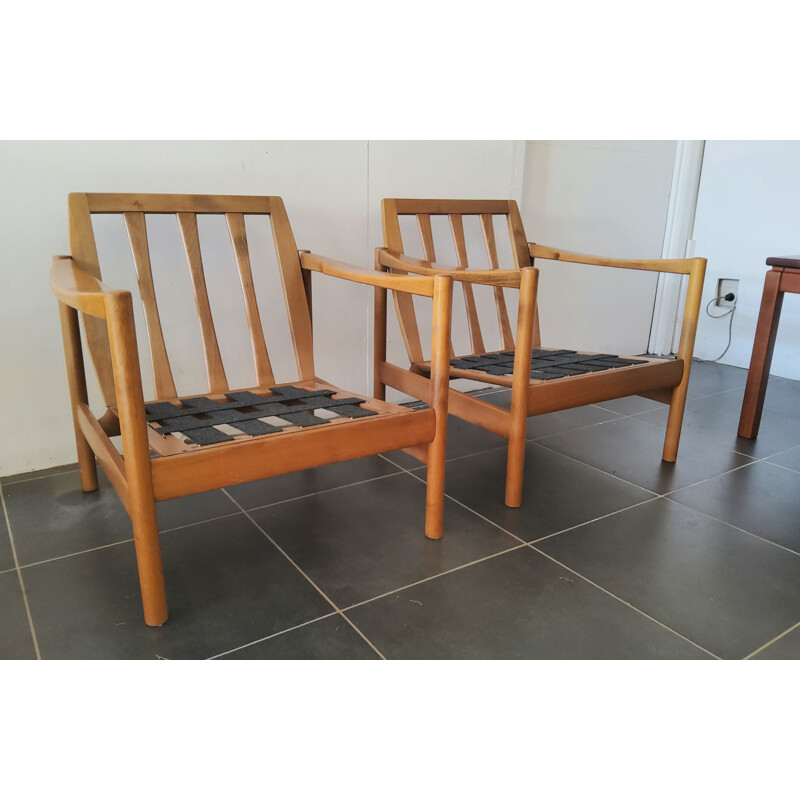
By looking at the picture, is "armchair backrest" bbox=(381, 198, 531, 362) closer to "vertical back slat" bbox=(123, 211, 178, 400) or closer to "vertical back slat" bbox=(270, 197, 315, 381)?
"vertical back slat" bbox=(270, 197, 315, 381)

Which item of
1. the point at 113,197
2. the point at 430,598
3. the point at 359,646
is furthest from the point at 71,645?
the point at 113,197

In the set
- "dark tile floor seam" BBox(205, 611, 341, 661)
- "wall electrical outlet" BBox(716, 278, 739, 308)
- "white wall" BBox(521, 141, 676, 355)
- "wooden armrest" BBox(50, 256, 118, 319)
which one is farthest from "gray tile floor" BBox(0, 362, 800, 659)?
"wall electrical outlet" BBox(716, 278, 739, 308)

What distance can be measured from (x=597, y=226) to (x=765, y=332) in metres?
0.91

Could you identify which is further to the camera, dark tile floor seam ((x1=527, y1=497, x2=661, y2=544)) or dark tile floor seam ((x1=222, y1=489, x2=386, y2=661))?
dark tile floor seam ((x1=527, y1=497, x2=661, y2=544))

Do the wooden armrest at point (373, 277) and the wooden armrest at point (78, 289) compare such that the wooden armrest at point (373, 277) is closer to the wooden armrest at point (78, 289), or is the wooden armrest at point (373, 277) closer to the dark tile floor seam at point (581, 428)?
the wooden armrest at point (78, 289)

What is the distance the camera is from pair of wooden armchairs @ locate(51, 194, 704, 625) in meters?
1.07

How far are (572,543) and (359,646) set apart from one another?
22.2 inches

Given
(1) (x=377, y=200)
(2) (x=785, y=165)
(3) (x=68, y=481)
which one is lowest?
(3) (x=68, y=481)

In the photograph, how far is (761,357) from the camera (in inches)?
80.6

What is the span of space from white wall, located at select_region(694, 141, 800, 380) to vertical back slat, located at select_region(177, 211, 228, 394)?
235 cm

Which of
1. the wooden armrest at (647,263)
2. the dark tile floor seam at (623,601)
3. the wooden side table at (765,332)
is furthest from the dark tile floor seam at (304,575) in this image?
the wooden side table at (765,332)

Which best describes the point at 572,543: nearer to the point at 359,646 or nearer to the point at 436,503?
the point at 436,503
